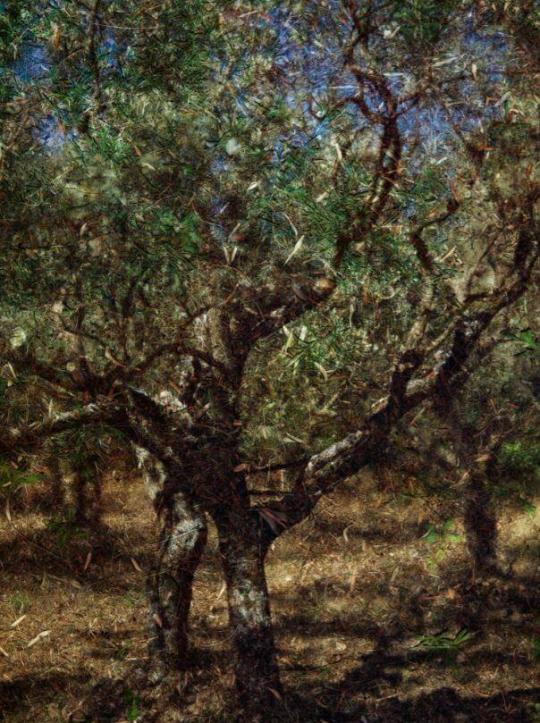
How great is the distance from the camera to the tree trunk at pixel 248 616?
6.61m

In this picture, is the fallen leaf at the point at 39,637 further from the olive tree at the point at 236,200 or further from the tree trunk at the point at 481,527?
the tree trunk at the point at 481,527

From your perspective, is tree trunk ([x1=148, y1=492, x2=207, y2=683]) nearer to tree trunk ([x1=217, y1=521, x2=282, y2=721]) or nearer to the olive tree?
tree trunk ([x1=217, y1=521, x2=282, y2=721])

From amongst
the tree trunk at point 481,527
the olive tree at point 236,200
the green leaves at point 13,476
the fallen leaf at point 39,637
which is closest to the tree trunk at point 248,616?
the olive tree at point 236,200

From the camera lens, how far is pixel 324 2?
5.41 metres

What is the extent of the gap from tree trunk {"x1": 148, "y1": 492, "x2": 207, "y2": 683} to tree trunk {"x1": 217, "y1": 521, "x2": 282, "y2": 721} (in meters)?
0.38

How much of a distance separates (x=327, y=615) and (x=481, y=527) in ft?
7.61

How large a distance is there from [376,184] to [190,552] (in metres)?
3.68

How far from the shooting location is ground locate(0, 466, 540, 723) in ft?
24.9

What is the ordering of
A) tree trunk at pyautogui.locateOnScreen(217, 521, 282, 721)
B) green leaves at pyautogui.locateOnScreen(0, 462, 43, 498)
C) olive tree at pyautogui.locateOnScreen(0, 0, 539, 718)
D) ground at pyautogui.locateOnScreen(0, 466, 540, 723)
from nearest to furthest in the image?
olive tree at pyautogui.locateOnScreen(0, 0, 539, 718) → green leaves at pyautogui.locateOnScreen(0, 462, 43, 498) → tree trunk at pyautogui.locateOnScreen(217, 521, 282, 721) → ground at pyautogui.locateOnScreen(0, 466, 540, 723)

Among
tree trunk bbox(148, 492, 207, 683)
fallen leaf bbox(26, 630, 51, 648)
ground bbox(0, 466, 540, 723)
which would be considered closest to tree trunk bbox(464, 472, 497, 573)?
ground bbox(0, 466, 540, 723)

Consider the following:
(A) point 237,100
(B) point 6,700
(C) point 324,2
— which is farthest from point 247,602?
(C) point 324,2

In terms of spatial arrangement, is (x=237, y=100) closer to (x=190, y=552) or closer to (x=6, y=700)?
(x=190, y=552)

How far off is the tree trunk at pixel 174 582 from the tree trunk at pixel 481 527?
424 centimetres

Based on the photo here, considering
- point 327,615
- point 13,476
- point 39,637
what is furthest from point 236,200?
point 327,615
